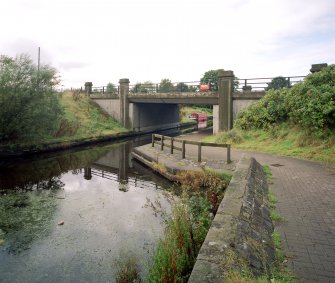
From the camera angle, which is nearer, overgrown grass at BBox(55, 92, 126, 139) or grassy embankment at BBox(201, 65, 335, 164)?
grassy embankment at BBox(201, 65, 335, 164)

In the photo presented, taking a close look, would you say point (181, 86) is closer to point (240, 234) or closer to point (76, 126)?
point (76, 126)

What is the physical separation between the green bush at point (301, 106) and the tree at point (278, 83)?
1.44 m

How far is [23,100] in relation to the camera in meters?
19.2

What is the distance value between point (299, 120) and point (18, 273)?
15.8 meters

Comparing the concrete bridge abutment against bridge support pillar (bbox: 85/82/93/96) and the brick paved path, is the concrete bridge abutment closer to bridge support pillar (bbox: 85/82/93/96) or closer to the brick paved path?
the brick paved path

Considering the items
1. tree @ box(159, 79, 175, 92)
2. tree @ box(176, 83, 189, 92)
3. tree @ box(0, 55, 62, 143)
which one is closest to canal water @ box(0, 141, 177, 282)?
tree @ box(0, 55, 62, 143)

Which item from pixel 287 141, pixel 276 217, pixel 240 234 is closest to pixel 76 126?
pixel 287 141

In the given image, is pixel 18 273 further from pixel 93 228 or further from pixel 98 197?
pixel 98 197

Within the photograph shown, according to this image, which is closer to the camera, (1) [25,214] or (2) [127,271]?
(2) [127,271]

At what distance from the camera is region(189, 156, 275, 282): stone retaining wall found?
4.43 meters

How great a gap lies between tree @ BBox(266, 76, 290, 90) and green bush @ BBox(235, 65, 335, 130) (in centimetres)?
144

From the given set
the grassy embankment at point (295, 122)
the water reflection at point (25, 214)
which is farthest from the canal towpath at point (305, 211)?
the water reflection at point (25, 214)

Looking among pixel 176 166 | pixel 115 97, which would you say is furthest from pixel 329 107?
pixel 115 97

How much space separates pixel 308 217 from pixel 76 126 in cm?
2396
